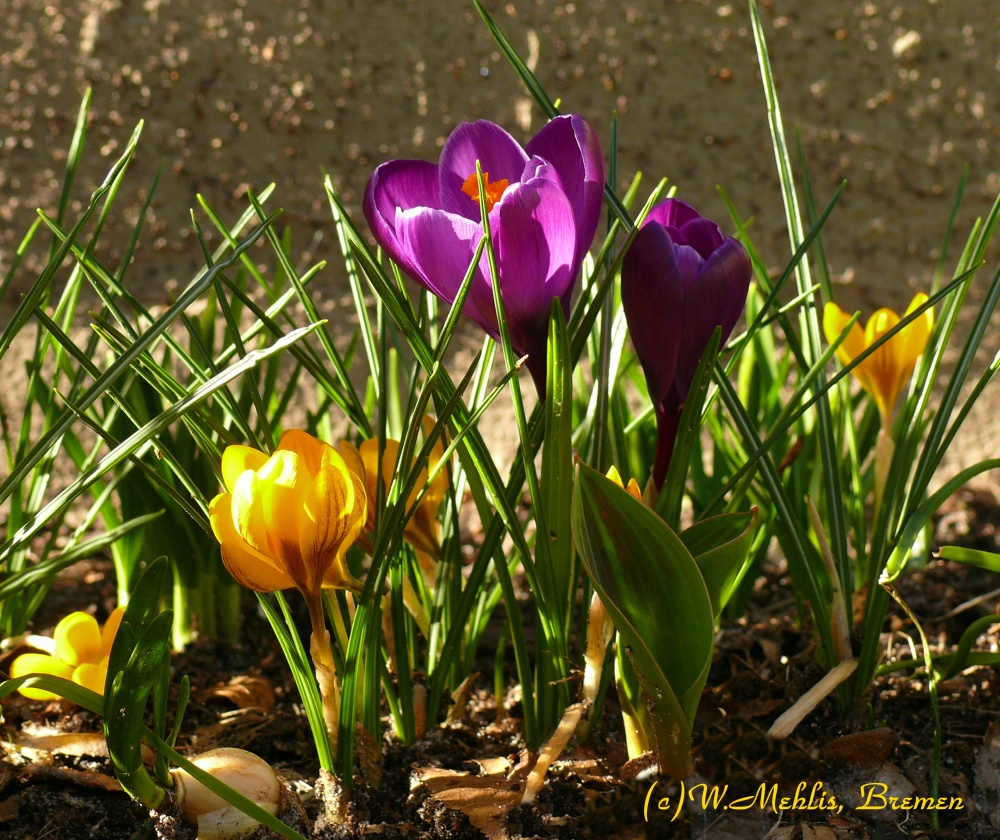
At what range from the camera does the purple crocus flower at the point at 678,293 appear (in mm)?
552

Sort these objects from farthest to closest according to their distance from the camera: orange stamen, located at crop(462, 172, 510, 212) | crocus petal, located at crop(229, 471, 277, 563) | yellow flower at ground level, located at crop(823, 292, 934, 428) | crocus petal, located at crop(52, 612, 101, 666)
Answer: yellow flower at ground level, located at crop(823, 292, 934, 428) < crocus petal, located at crop(52, 612, 101, 666) < orange stamen, located at crop(462, 172, 510, 212) < crocus petal, located at crop(229, 471, 277, 563)

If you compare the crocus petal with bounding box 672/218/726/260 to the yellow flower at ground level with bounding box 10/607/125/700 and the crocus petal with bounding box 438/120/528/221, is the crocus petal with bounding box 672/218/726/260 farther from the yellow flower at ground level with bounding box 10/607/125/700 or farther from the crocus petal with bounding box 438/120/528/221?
the yellow flower at ground level with bounding box 10/607/125/700

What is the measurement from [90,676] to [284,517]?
1.05 ft

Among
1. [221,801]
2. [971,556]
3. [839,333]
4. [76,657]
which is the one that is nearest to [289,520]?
[221,801]

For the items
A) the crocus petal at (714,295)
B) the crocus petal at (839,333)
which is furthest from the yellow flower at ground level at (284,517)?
the crocus petal at (839,333)

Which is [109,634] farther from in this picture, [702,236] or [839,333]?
[839,333]

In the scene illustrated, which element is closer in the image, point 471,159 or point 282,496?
point 282,496

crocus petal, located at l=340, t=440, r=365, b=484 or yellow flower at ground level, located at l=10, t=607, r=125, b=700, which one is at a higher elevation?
crocus petal, located at l=340, t=440, r=365, b=484

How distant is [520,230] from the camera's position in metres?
0.54

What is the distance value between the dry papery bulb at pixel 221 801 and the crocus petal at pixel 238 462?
20 cm

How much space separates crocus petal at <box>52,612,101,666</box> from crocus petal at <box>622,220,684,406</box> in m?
0.48

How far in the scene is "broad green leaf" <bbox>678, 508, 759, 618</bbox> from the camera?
0.59m

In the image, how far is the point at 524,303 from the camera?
0.57 m

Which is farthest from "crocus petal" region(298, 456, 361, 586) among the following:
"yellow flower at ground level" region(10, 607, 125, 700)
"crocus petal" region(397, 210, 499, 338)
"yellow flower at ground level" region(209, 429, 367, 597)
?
"yellow flower at ground level" region(10, 607, 125, 700)
